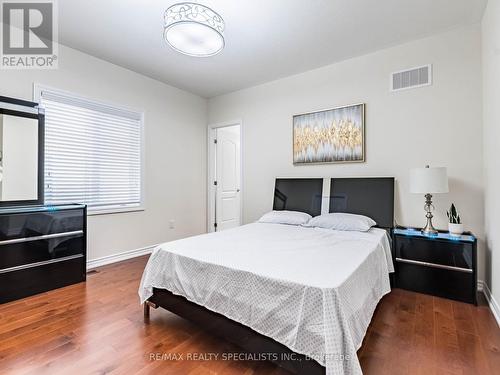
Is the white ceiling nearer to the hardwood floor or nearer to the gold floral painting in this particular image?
the gold floral painting

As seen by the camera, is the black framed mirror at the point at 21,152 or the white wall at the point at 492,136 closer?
the white wall at the point at 492,136

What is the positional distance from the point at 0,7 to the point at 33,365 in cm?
306

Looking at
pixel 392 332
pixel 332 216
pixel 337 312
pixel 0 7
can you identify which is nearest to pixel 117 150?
pixel 0 7

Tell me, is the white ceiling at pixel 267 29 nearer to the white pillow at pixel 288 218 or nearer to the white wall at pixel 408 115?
the white wall at pixel 408 115

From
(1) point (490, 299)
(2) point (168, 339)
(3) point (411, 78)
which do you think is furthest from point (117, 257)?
(3) point (411, 78)

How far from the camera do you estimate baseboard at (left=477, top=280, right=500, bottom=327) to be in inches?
80.7

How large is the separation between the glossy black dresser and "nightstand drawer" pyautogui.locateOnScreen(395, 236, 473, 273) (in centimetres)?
349

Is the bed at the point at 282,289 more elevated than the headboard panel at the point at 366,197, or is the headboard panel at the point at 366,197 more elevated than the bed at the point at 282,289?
the headboard panel at the point at 366,197

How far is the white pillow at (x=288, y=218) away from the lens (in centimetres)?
322

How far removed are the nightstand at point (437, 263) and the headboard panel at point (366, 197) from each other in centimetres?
31

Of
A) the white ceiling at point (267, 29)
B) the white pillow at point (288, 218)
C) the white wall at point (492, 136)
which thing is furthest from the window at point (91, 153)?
the white wall at point (492, 136)

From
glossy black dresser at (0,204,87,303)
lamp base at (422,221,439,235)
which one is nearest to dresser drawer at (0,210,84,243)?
glossy black dresser at (0,204,87,303)

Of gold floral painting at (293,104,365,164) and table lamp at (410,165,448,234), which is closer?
table lamp at (410,165,448,234)

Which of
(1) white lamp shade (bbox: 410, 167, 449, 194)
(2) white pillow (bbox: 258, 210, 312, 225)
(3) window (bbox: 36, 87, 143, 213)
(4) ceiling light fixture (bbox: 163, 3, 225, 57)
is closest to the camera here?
(4) ceiling light fixture (bbox: 163, 3, 225, 57)
